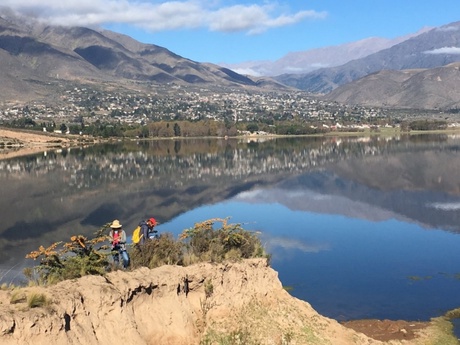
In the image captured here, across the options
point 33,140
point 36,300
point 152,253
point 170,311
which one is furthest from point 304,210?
point 33,140

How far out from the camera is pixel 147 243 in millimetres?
16750

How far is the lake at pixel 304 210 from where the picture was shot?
2852 cm

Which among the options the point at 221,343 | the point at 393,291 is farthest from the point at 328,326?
the point at 393,291

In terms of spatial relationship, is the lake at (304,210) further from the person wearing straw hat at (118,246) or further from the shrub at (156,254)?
the person wearing straw hat at (118,246)

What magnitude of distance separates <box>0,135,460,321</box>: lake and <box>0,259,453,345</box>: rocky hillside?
4.23 metres

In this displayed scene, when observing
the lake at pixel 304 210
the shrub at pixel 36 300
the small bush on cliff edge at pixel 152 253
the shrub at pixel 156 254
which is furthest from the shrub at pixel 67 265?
the lake at pixel 304 210

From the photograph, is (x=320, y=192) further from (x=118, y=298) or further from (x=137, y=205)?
(x=118, y=298)

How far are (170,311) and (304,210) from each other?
39.7m

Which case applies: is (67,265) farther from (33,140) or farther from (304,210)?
A: (33,140)

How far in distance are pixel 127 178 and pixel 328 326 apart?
195ft

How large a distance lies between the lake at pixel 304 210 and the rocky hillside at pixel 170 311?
423cm

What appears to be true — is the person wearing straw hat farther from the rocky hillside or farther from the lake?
the lake

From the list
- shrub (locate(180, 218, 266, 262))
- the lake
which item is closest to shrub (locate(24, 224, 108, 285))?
shrub (locate(180, 218, 266, 262))

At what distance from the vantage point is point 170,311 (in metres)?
14.6
